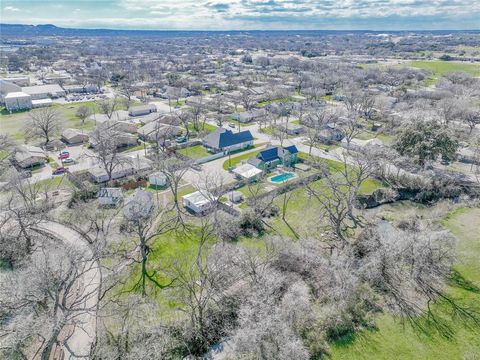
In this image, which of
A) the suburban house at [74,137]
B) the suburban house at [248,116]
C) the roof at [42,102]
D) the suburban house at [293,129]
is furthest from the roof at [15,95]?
the suburban house at [293,129]

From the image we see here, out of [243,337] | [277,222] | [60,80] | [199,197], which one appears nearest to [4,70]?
[60,80]

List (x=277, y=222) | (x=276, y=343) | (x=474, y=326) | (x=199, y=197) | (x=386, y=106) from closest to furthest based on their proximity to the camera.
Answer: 1. (x=276, y=343)
2. (x=474, y=326)
3. (x=277, y=222)
4. (x=199, y=197)
5. (x=386, y=106)

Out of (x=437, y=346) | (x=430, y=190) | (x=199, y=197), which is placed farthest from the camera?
(x=430, y=190)

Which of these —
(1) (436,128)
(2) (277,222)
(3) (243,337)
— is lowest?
(2) (277,222)

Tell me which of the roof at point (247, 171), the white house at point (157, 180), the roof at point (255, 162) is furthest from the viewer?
the roof at point (255, 162)

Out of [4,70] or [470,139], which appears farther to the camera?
[4,70]

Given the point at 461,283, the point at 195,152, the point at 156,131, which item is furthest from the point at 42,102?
the point at 461,283

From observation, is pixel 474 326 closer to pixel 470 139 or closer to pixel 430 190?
pixel 430 190

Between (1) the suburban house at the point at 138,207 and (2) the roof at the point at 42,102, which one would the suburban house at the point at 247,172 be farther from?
(2) the roof at the point at 42,102
